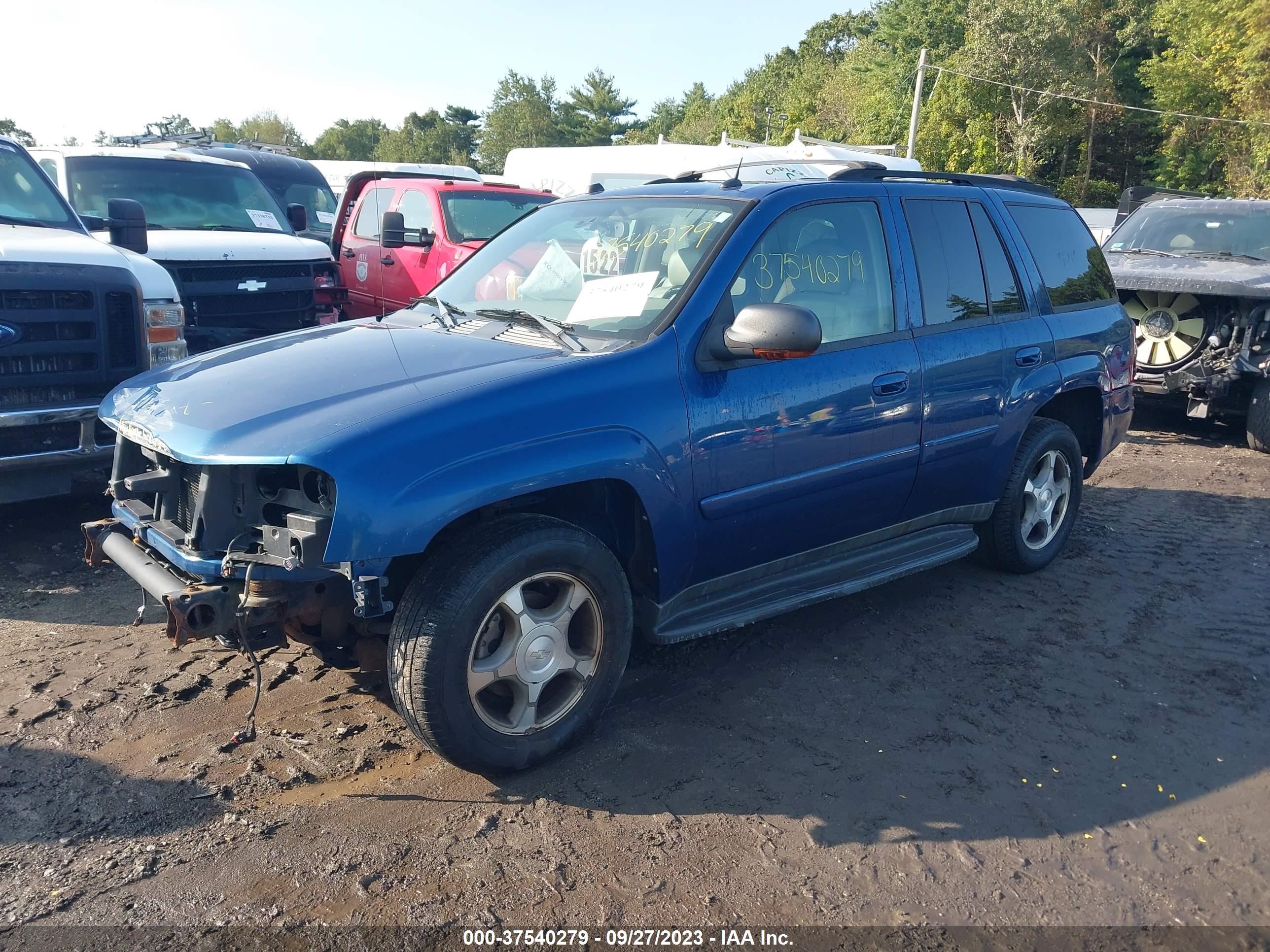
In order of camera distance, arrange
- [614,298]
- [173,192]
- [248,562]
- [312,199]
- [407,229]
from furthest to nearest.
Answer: [312,199] < [407,229] < [173,192] < [614,298] < [248,562]

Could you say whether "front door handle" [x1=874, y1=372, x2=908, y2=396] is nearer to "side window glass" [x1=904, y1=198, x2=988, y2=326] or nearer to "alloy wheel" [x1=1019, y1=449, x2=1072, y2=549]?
"side window glass" [x1=904, y1=198, x2=988, y2=326]

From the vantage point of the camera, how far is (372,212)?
34.4ft

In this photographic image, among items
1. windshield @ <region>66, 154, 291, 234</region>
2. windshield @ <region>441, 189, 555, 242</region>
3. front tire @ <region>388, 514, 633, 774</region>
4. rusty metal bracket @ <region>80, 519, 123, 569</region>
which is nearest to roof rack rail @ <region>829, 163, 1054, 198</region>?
front tire @ <region>388, 514, 633, 774</region>

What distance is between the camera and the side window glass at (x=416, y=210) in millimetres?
9766

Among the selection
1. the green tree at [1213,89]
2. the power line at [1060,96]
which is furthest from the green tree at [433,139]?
the green tree at [1213,89]

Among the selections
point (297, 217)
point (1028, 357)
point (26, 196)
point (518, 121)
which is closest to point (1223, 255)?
point (1028, 357)

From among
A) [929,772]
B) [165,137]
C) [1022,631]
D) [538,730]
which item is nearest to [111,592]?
[538,730]

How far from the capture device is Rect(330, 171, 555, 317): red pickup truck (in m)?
9.27

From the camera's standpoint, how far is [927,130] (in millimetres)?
38688

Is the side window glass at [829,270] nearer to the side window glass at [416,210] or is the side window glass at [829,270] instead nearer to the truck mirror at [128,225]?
the truck mirror at [128,225]

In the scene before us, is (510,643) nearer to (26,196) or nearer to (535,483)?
(535,483)

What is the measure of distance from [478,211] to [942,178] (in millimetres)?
6037

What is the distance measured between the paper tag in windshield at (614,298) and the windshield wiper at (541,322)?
107mm

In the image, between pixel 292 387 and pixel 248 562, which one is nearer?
pixel 248 562
